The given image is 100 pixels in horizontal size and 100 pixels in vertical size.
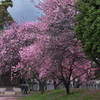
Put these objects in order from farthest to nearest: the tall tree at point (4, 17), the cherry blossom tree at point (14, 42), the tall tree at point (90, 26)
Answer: the tall tree at point (4, 17), the cherry blossom tree at point (14, 42), the tall tree at point (90, 26)

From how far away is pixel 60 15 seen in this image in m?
13.1

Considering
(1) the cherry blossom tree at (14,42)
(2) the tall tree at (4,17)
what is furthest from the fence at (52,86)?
(2) the tall tree at (4,17)

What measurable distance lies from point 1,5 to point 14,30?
45.4 feet

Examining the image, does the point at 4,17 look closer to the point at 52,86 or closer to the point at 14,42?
the point at 14,42

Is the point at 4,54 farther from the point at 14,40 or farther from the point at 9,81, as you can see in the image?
the point at 9,81

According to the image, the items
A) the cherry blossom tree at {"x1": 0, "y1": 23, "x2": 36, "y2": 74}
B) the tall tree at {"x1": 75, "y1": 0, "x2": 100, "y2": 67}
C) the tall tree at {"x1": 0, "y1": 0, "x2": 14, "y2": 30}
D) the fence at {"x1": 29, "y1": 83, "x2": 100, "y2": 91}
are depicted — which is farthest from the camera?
the tall tree at {"x1": 0, "y1": 0, "x2": 14, "y2": 30}

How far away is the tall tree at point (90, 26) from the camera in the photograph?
929cm

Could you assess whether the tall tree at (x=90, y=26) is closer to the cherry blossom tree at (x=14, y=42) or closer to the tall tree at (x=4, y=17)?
the cherry blossom tree at (x=14, y=42)

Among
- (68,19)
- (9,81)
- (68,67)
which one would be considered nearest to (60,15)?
(68,19)

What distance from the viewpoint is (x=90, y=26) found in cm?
945

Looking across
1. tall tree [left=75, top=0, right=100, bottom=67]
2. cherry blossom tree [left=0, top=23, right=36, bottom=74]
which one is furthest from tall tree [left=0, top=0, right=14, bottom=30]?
tall tree [left=75, top=0, right=100, bottom=67]

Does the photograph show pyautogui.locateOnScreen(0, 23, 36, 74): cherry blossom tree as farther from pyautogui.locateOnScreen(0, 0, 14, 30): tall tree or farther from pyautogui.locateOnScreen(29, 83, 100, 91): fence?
pyautogui.locateOnScreen(0, 0, 14, 30): tall tree

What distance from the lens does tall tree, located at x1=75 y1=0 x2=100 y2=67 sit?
929 cm

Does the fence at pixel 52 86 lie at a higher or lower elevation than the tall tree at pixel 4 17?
lower
